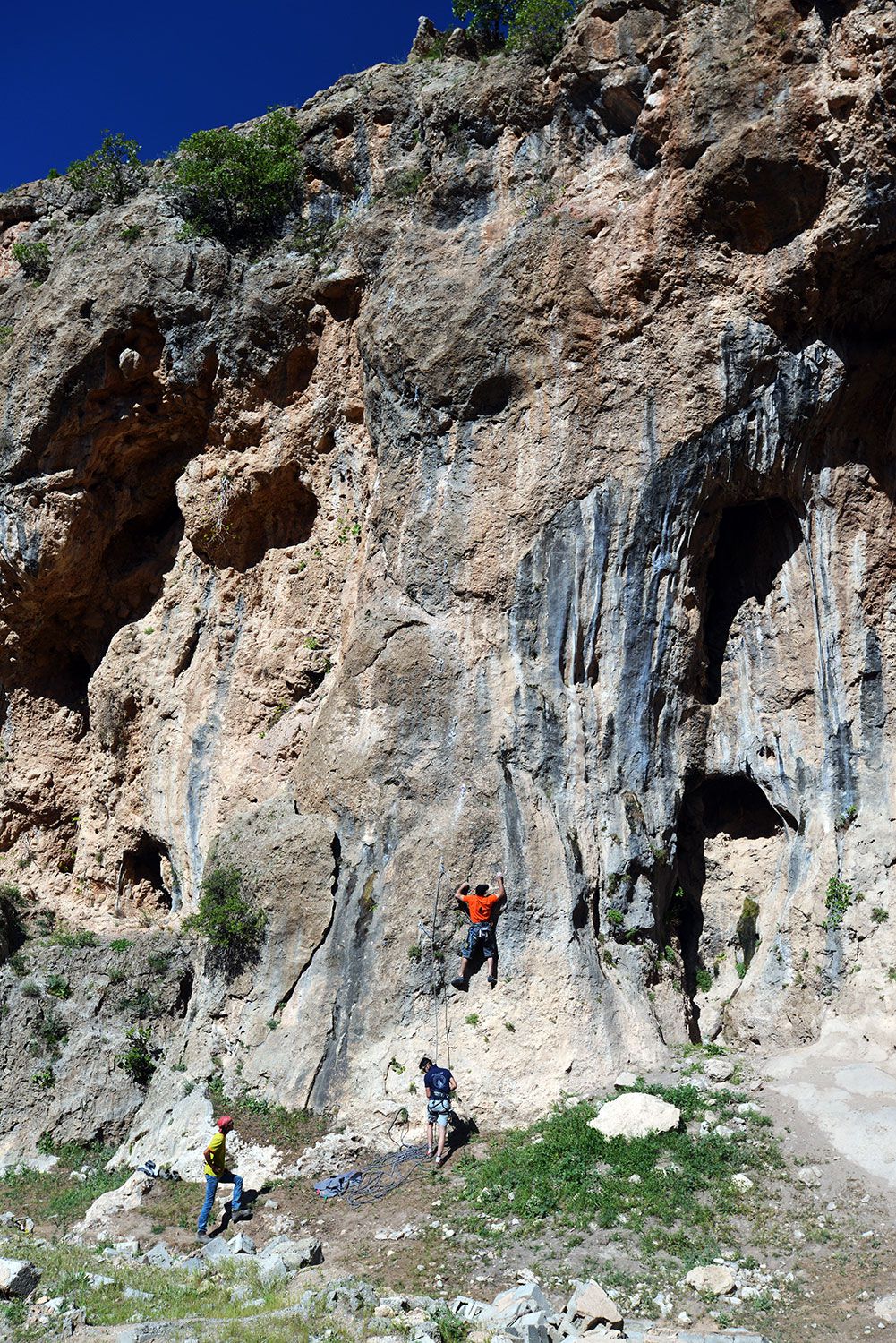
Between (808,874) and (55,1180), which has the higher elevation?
(808,874)

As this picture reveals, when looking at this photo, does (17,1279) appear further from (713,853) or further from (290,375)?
(290,375)

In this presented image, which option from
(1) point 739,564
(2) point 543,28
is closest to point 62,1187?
(1) point 739,564

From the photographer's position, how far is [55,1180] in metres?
14.1

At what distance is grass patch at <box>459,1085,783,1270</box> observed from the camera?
31.5ft

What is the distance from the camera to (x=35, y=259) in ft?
71.6

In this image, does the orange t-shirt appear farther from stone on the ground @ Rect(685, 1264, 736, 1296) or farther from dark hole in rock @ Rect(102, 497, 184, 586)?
dark hole in rock @ Rect(102, 497, 184, 586)

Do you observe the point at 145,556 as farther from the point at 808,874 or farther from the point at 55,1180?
the point at 808,874

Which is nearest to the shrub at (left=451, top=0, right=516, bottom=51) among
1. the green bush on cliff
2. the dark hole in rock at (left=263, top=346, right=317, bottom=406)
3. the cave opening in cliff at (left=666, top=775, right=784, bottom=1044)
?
the green bush on cliff

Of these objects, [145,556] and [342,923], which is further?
[145,556]

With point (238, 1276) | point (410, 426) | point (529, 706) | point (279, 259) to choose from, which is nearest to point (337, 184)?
point (279, 259)

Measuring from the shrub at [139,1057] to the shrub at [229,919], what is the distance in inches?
91.4

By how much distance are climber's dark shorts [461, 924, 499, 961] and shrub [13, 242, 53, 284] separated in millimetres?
16616

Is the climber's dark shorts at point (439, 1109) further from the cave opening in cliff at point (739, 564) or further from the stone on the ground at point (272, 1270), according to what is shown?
the cave opening in cliff at point (739, 564)

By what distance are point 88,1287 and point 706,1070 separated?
6.63 m
